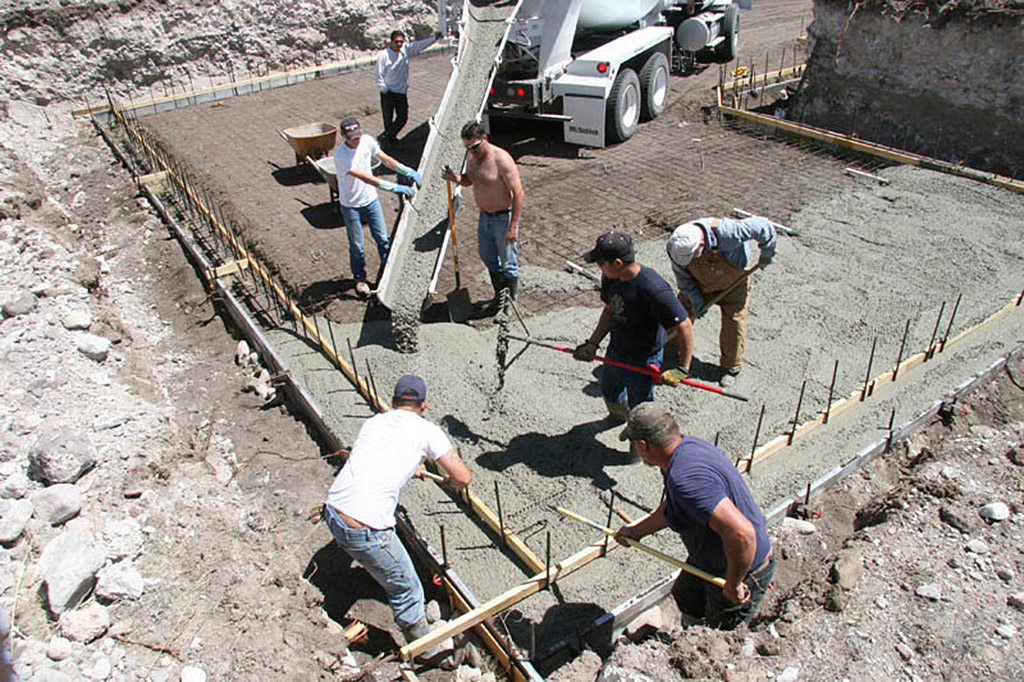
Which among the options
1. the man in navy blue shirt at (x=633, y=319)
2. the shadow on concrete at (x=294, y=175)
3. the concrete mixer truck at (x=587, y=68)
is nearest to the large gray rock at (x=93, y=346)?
the man in navy blue shirt at (x=633, y=319)

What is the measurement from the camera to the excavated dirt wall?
26.5ft

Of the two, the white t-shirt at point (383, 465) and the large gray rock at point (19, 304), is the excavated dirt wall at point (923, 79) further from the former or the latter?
the large gray rock at point (19, 304)

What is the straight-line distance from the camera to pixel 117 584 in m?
3.20

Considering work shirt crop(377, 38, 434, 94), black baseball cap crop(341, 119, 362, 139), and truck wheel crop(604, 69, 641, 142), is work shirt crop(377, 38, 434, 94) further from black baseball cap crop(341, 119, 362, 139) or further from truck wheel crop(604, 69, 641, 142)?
black baseball cap crop(341, 119, 362, 139)

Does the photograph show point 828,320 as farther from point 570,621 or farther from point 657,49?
point 657,49

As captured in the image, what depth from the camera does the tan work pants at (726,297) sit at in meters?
4.51

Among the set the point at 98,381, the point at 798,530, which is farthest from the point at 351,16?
the point at 798,530

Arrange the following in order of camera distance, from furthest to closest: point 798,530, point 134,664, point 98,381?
point 98,381
point 798,530
point 134,664

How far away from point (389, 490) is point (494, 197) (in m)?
2.79

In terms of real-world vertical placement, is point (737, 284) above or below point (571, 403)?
above

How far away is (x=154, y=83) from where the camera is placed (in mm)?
11641

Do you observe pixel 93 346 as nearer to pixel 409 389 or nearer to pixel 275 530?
pixel 275 530

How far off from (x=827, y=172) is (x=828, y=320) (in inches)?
126

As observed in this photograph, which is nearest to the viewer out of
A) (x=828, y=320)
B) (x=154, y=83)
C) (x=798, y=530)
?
(x=798, y=530)
